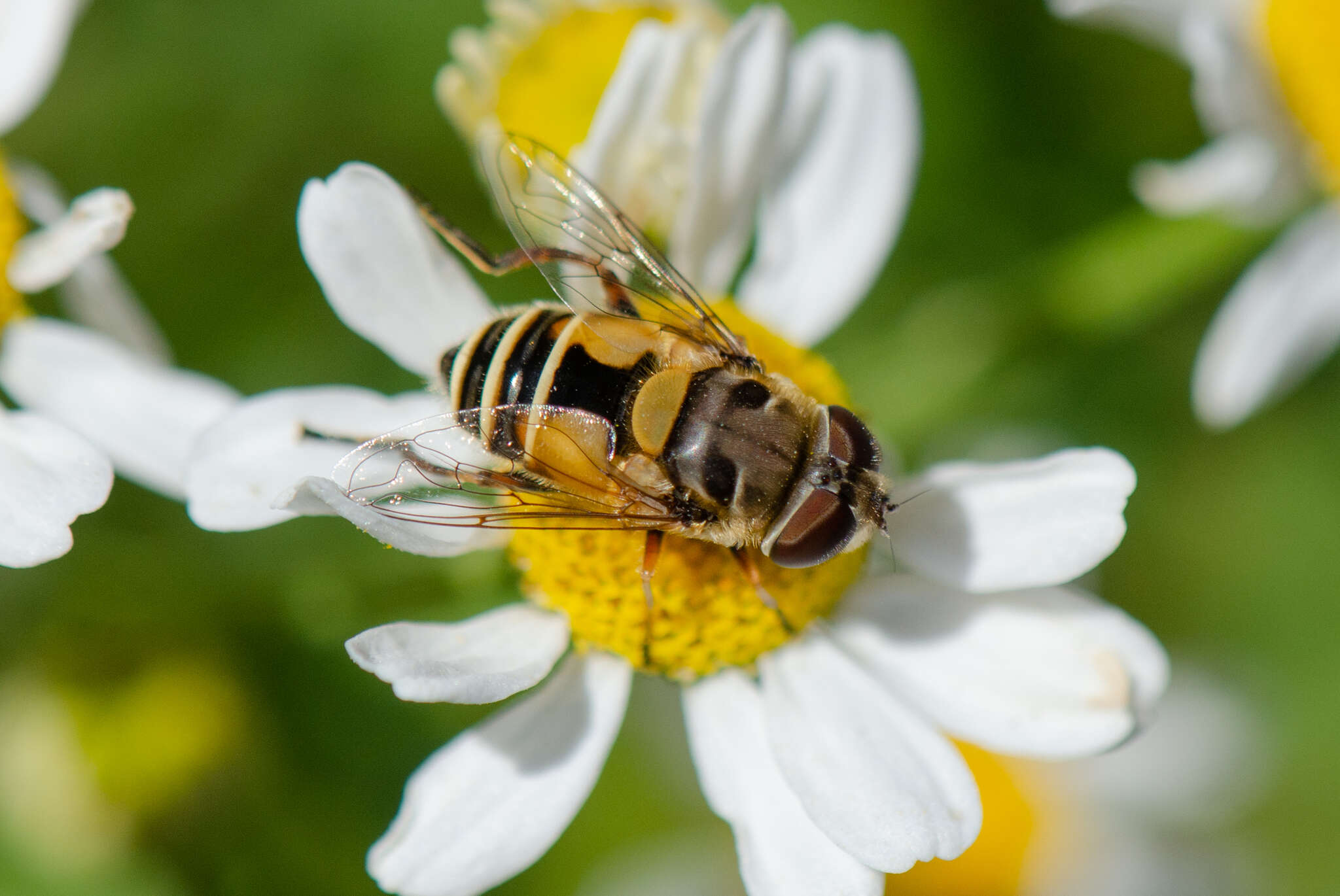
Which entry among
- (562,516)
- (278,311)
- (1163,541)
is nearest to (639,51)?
(562,516)

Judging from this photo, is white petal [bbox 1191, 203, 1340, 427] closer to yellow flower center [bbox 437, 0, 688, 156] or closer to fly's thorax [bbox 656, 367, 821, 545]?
fly's thorax [bbox 656, 367, 821, 545]

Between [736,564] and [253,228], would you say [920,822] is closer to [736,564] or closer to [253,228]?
[736,564]

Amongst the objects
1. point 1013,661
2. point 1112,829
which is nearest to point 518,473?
point 1013,661

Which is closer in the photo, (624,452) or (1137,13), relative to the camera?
(624,452)

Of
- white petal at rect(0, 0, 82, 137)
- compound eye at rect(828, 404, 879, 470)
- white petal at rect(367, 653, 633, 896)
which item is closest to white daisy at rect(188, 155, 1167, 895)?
white petal at rect(367, 653, 633, 896)

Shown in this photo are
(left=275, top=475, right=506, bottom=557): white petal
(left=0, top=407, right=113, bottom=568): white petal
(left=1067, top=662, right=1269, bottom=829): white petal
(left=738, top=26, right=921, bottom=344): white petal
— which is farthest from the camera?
(left=1067, top=662, right=1269, bottom=829): white petal

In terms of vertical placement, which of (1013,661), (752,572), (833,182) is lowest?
(1013,661)

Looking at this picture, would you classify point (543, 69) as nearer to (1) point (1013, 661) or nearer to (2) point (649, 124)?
(2) point (649, 124)
